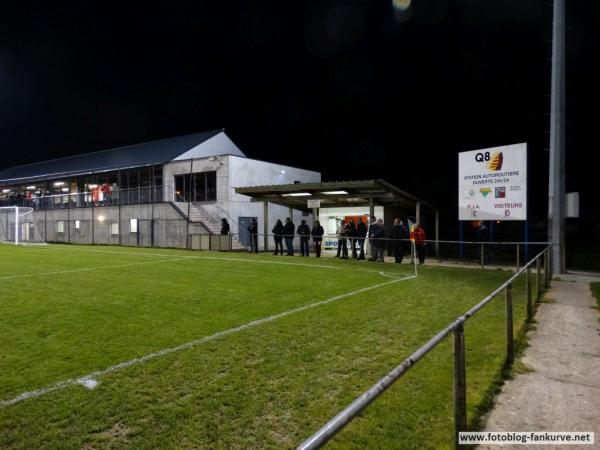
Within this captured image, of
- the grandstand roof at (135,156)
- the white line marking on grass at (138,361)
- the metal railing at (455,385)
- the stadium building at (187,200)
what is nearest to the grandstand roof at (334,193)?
the stadium building at (187,200)

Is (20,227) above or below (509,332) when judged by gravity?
above

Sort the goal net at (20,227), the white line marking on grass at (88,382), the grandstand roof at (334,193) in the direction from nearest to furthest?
the white line marking on grass at (88,382)
the grandstand roof at (334,193)
the goal net at (20,227)

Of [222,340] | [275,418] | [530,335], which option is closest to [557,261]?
[530,335]

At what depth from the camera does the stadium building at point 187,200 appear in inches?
931

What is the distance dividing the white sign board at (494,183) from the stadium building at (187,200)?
10.3 ft

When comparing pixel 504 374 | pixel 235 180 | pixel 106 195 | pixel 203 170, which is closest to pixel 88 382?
pixel 504 374

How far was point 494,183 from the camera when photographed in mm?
17047

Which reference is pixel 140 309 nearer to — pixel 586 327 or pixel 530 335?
pixel 530 335

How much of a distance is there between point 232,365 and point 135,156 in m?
37.9

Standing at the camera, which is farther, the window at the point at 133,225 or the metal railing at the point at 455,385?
the window at the point at 133,225

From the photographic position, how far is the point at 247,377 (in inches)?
178

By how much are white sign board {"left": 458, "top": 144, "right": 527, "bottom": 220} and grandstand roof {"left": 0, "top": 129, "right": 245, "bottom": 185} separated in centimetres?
2298

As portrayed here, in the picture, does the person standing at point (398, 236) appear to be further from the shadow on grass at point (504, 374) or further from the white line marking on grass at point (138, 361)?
the shadow on grass at point (504, 374)

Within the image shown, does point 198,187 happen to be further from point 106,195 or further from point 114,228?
point 106,195
